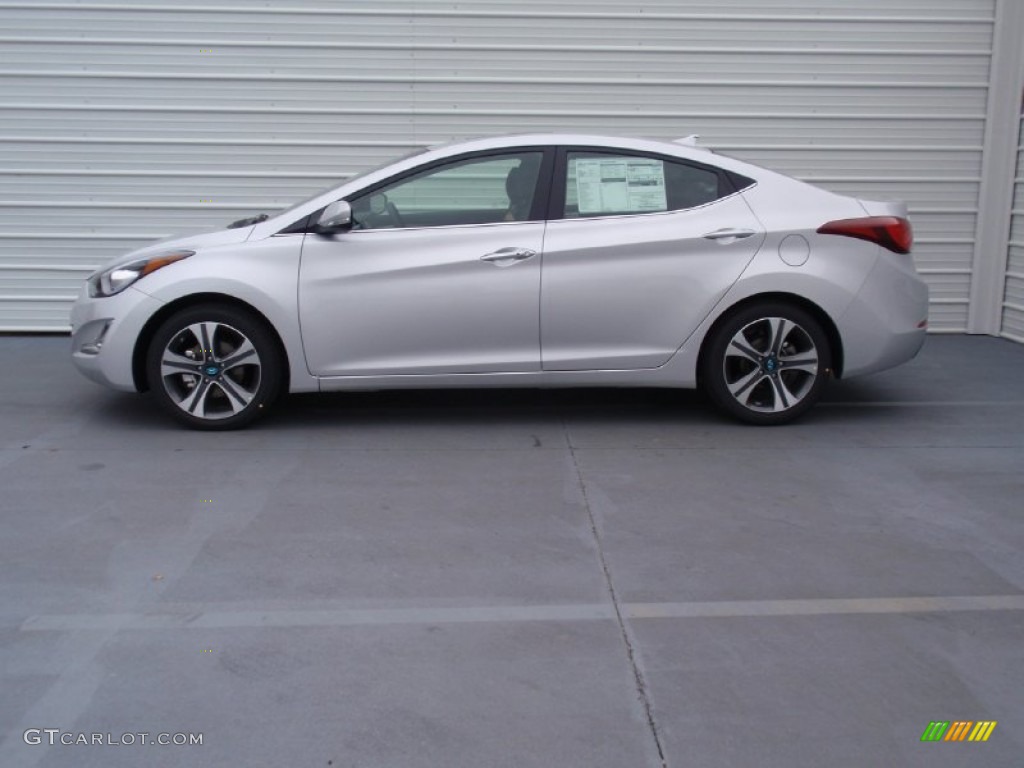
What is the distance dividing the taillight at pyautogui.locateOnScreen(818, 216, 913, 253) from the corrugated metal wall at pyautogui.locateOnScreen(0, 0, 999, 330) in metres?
3.01

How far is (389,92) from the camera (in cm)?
920

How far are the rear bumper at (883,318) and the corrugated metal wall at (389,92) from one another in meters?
3.05

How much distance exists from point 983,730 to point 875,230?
3.68 meters

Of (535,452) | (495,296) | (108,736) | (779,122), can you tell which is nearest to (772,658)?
(108,736)

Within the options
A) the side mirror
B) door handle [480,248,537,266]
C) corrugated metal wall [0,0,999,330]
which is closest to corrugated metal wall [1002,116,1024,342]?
corrugated metal wall [0,0,999,330]

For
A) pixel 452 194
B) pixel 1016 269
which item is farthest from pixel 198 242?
pixel 1016 269

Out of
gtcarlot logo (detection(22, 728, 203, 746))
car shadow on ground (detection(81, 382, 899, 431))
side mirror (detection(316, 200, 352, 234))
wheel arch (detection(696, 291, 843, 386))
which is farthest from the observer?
car shadow on ground (detection(81, 382, 899, 431))

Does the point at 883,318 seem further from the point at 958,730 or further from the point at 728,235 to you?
the point at 958,730

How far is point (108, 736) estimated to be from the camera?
3.25 metres

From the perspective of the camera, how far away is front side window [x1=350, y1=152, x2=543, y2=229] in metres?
6.41

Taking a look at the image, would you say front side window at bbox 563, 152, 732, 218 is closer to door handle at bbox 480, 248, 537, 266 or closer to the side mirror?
door handle at bbox 480, 248, 537, 266

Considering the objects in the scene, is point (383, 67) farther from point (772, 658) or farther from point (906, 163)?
point (772, 658)

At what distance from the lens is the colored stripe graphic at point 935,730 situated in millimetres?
3254

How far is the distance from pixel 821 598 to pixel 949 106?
21.0 feet
